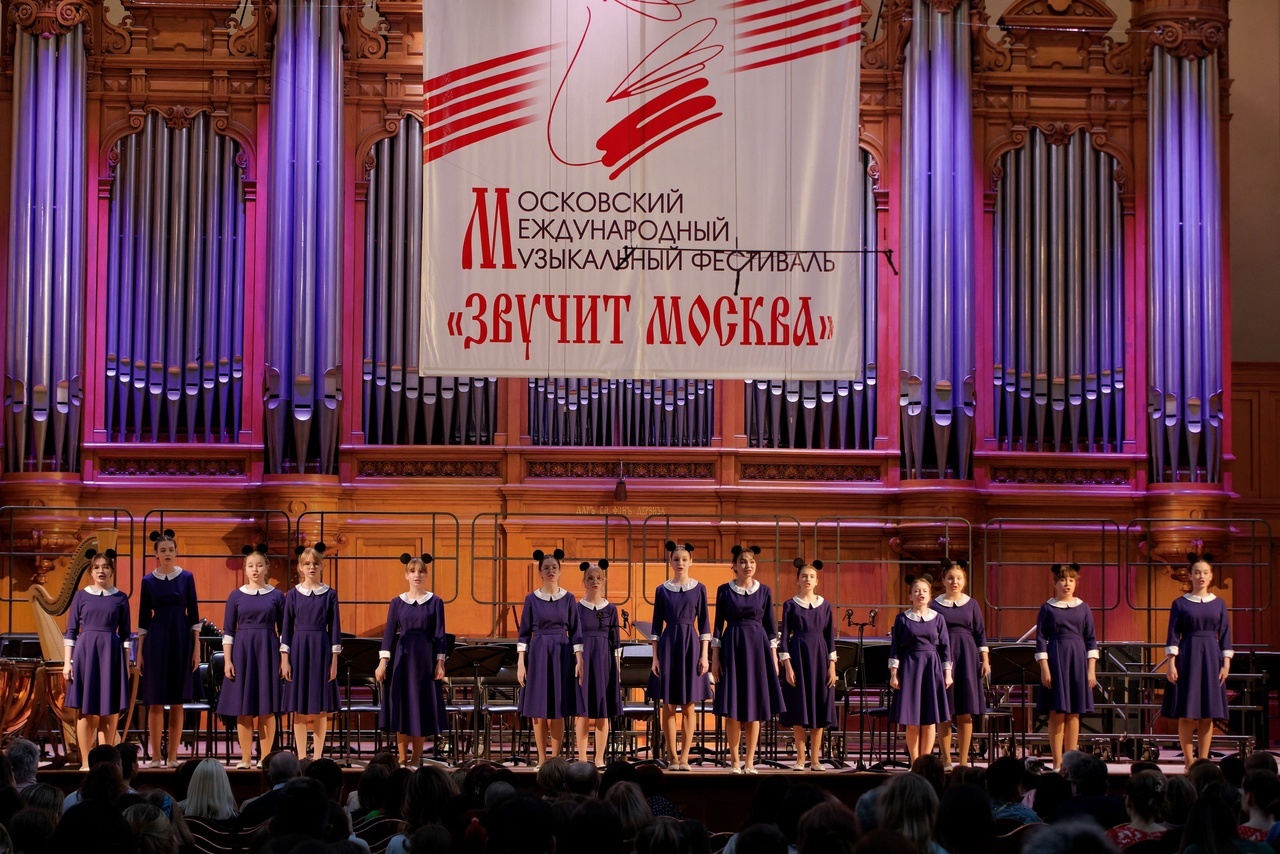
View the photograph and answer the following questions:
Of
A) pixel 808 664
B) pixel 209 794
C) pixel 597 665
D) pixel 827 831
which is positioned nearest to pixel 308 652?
pixel 597 665

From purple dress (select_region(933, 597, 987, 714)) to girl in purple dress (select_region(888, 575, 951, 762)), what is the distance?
87 millimetres

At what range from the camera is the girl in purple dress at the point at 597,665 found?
11.0 meters

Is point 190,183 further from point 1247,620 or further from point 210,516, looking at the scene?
point 1247,620

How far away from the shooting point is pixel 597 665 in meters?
11.0

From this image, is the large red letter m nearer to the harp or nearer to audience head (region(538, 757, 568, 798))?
the harp

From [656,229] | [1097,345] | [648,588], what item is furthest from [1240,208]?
[656,229]

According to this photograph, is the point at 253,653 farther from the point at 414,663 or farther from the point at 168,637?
the point at 414,663

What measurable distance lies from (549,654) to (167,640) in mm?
2356

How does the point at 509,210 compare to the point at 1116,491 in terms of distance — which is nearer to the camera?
the point at 509,210

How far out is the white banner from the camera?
9.79m

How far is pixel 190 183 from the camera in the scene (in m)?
14.2

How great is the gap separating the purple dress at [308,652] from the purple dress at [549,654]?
3.83 ft

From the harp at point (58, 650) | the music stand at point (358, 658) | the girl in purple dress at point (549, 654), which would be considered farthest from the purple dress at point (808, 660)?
the harp at point (58, 650)

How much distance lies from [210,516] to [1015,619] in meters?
6.36
